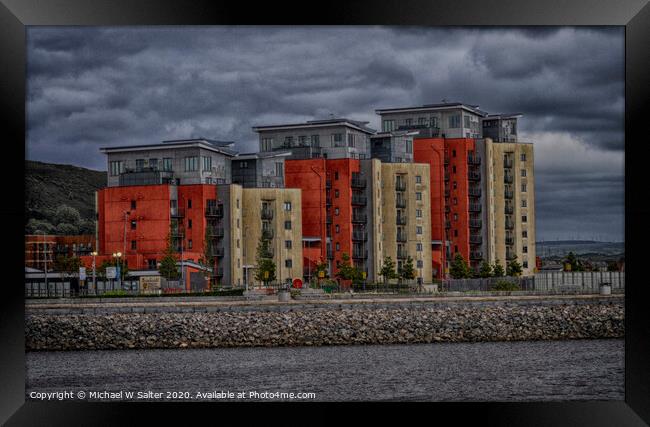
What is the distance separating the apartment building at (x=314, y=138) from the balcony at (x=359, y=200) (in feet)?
4.61

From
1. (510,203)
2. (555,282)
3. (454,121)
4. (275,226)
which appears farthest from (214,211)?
(555,282)

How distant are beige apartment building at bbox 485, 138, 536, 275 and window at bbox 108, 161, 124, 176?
12.8m

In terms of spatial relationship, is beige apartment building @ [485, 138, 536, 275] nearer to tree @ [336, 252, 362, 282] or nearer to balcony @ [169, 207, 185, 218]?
tree @ [336, 252, 362, 282]

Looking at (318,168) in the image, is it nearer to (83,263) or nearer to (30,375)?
(83,263)

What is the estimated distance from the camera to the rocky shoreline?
24344 mm

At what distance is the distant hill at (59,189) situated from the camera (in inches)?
1442

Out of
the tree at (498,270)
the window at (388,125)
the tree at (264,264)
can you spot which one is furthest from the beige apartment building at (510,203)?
the tree at (264,264)

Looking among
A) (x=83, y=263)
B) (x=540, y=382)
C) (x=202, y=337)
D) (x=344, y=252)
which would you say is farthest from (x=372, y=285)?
(x=540, y=382)

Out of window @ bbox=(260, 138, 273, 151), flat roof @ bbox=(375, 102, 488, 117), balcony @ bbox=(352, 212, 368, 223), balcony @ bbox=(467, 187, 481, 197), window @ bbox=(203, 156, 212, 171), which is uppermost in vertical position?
flat roof @ bbox=(375, 102, 488, 117)

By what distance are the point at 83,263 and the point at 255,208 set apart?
667cm

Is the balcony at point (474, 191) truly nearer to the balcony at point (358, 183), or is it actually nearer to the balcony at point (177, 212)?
the balcony at point (358, 183)

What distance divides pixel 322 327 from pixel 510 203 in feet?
52.3

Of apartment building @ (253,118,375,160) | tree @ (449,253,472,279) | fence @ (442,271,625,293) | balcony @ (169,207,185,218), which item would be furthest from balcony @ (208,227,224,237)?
tree @ (449,253,472,279)

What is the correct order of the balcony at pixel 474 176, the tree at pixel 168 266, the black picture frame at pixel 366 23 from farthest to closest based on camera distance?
the balcony at pixel 474 176
the tree at pixel 168 266
the black picture frame at pixel 366 23
